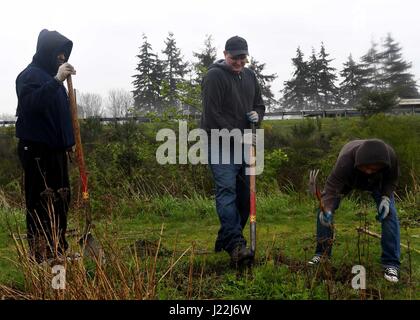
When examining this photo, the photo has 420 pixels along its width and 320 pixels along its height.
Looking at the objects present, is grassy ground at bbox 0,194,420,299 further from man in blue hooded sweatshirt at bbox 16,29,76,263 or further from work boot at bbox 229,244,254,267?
man in blue hooded sweatshirt at bbox 16,29,76,263

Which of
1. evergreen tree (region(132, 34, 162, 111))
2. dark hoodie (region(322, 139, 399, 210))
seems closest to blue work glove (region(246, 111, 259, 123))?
dark hoodie (region(322, 139, 399, 210))

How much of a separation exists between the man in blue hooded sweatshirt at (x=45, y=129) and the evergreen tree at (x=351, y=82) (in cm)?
4034

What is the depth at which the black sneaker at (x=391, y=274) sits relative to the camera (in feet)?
11.2

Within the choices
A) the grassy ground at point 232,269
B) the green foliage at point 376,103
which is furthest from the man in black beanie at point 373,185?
the green foliage at point 376,103

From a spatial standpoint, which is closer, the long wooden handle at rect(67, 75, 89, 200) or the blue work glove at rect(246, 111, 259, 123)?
the long wooden handle at rect(67, 75, 89, 200)

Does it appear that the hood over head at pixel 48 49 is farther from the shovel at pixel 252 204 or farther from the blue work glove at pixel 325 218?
the blue work glove at pixel 325 218

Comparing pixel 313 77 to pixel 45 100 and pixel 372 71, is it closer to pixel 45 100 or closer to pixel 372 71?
pixel 372 71

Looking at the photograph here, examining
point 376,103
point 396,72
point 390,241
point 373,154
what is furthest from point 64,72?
point 396,72

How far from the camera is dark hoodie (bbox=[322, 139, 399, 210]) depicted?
3.60 meters

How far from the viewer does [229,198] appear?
397 cm

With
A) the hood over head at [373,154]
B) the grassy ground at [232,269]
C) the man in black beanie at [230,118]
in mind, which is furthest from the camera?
the man in black beanie at [230,118]

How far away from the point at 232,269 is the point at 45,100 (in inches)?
79.5

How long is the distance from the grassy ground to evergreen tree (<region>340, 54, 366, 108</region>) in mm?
37985
